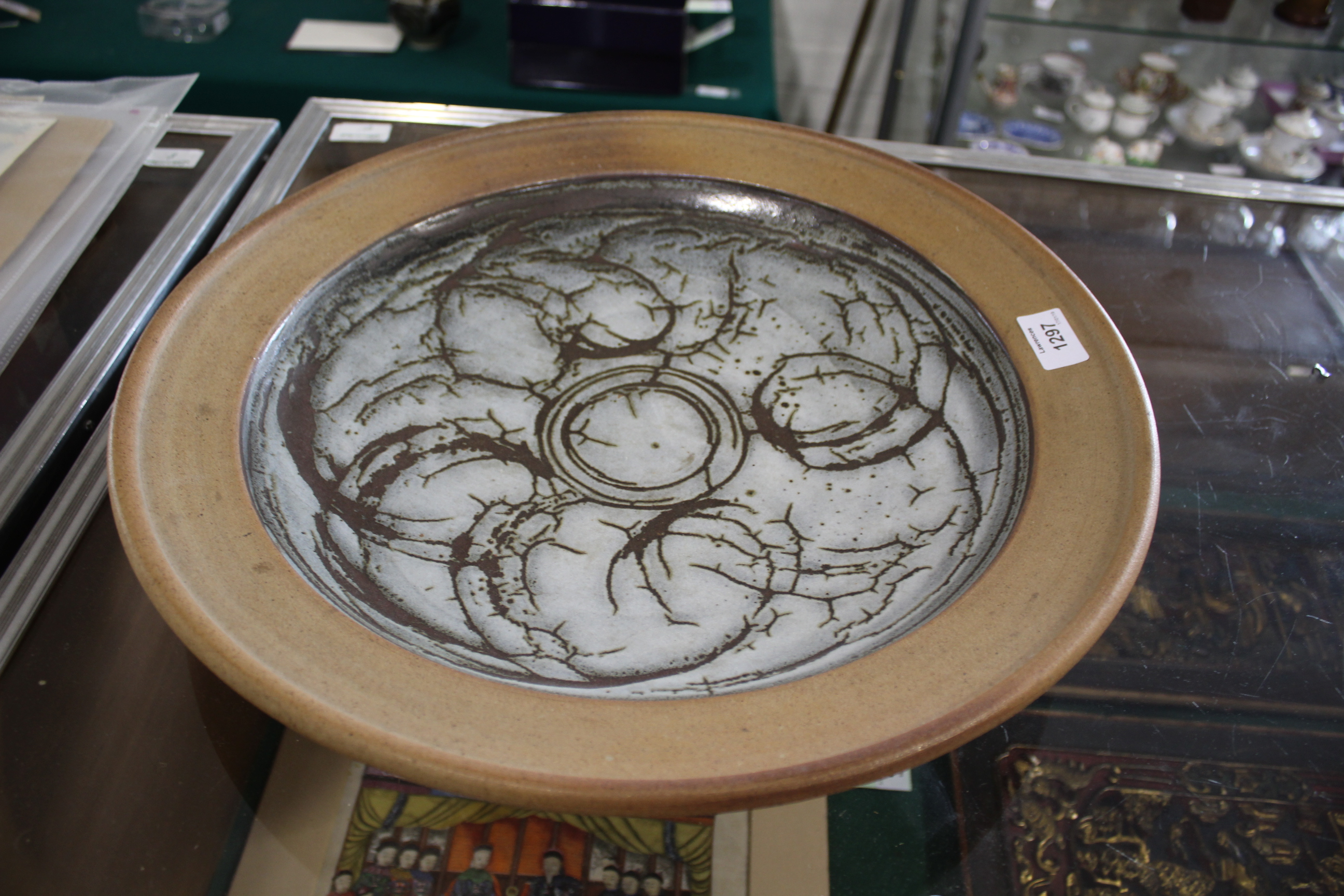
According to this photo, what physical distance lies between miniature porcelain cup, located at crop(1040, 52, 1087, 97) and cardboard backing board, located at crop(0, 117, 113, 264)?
1366 millimetres

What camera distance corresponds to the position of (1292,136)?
144 centimetres

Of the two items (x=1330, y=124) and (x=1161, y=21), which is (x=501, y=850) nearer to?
(x=1161, y=21)

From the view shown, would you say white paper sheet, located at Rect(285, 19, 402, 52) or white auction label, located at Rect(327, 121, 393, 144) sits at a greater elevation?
white auction label, located at Rect(327, 121, 393, 144)

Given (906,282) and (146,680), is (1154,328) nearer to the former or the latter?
(906,282)

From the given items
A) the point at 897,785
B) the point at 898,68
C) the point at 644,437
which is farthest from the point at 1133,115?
the point at 897,785

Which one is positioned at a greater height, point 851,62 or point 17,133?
point 17,133

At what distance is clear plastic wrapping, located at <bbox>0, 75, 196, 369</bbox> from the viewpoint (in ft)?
2.35

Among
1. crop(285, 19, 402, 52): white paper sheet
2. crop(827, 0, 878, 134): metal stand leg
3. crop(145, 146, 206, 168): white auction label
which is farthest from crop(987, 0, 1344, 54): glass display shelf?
crop(145, 146, 206, 168): white auction label

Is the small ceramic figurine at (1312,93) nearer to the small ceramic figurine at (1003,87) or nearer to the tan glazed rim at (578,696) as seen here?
the small ceramic figurine at (1003,87)

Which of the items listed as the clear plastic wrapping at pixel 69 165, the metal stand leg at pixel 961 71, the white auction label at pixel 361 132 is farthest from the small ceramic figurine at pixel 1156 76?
the clear plastic wrapping at pixel 69 165

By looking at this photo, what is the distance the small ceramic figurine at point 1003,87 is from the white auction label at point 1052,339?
1097 mm

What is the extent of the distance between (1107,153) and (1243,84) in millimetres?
234

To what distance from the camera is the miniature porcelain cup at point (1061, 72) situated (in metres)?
1.57

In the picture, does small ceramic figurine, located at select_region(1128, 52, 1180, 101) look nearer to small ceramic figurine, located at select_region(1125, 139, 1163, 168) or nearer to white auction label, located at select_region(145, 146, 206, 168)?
small ceramic figurine, located at select_region(1125, 139, 1163, 168)
